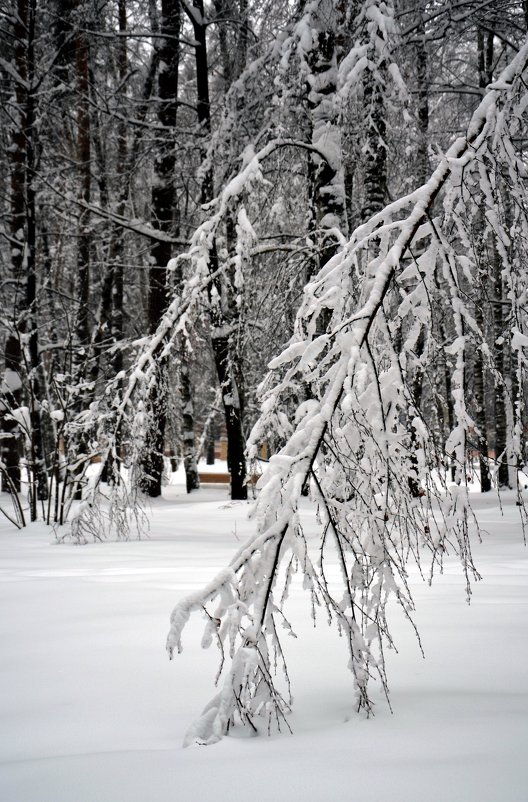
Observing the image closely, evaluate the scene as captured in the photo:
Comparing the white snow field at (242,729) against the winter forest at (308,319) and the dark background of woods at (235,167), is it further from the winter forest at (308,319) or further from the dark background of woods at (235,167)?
the dark background of woods at (235,167)

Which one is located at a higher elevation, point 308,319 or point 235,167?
point 235,167

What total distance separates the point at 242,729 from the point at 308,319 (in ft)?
12.1

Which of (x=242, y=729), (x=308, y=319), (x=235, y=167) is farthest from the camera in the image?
(x=235, y=167)

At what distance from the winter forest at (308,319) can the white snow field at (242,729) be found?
10 cm

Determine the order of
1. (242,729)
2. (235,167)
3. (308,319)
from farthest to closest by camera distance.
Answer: (235,167), (308,319), (242,729)

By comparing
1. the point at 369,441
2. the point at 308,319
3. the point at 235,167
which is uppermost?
the point at 235,167

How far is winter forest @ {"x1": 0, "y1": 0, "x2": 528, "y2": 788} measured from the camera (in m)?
1.97

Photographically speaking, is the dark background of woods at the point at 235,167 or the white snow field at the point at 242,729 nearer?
the white snow field at the point at 242,729

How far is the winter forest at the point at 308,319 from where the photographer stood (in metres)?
1.97

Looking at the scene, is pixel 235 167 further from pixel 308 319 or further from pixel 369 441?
pixel 369 441

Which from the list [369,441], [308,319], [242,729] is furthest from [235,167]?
[242,729]

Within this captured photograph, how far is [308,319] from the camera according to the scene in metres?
5.29

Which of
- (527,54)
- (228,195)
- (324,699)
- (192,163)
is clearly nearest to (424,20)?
(228,195)

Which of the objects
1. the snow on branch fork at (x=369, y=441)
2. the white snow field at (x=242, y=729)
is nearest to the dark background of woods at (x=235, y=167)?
the snow on branch fork at (x=369, y=441)
